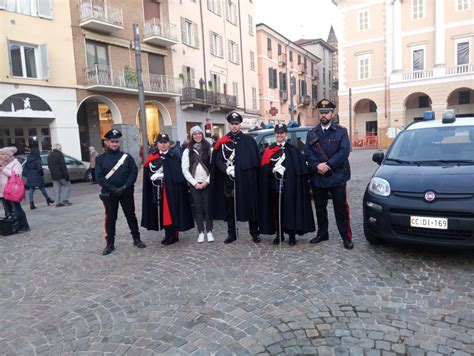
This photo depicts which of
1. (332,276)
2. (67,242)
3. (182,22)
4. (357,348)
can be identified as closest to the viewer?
(357,348)

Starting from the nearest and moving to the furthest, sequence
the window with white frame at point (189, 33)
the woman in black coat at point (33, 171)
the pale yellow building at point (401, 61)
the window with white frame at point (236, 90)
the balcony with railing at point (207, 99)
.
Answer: the woman in black coat at point (33, 171)
the balcony with railing at point (207, 99)
the window with white frame at point (189, 33)
the window with white frame at point (236, 90)
the pale yellow building at point (401, 61)

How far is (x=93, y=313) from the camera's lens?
3879 mm

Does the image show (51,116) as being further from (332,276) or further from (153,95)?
(332,276)

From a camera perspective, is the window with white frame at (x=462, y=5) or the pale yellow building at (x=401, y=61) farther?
the pale yellow building at (x=401, y=61)

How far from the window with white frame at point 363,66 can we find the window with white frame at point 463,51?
26.9ft

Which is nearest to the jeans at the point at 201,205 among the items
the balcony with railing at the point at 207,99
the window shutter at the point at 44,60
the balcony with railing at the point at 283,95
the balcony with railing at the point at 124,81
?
the window shutter at the point at 44,60

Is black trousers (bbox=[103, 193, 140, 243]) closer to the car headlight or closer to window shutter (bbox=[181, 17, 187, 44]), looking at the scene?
the car headlight

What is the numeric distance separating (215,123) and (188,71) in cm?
493

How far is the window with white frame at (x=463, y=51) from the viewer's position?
3469cm

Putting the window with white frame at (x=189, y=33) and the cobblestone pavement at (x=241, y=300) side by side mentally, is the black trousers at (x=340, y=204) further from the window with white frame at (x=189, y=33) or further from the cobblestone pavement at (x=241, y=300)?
the window with white frame at (x=189, y=33)

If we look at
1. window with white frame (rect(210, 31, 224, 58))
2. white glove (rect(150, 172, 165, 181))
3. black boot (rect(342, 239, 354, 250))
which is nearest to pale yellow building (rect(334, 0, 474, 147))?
window with white frame (rect(210, 31, 224, 58))

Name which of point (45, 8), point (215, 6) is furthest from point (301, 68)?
point (45, 8)

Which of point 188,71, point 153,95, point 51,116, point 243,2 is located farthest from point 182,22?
point 51,116

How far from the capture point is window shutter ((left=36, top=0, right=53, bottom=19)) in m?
18.3
